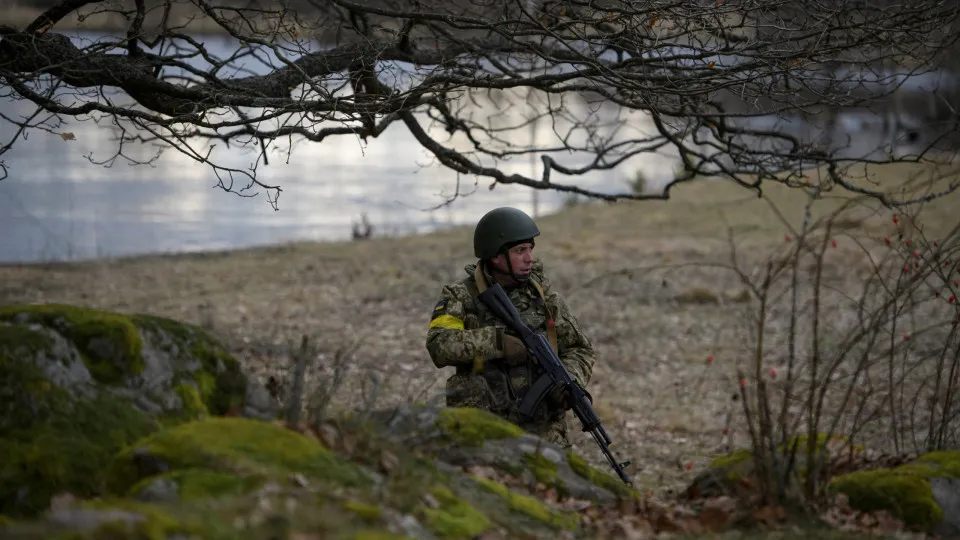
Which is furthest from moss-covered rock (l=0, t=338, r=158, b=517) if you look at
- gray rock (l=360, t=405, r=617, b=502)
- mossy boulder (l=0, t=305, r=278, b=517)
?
gray rock (l=360, t=405, r=617, b=502)

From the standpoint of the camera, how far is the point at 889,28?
18.7 ft

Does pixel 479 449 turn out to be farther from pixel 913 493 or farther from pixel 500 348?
pixel 913 493

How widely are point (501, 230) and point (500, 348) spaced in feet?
2.24

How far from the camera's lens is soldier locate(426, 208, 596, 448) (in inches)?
222

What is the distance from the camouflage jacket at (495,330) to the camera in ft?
18.3

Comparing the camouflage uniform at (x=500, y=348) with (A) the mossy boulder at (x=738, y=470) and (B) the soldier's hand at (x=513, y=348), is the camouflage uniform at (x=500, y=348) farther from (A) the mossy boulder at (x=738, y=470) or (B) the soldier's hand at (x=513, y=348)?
(A) the mossy boulder at (x=738, y=470)

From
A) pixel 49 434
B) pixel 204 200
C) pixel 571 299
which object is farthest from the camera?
pixel 204 200

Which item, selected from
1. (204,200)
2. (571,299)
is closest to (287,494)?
(571,299)

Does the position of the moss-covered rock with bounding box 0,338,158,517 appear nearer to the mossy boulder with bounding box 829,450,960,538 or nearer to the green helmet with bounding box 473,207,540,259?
the green helmet with bounding box 473,207,540,259

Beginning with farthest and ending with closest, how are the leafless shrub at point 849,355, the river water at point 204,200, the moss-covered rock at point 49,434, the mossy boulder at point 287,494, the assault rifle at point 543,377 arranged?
the river water at point 204,200 → the assault rifle at point 543,377 → the leafless shrub at point 849,355 → the moss-covered rock at point 49,434 → the mossy boulder at point 287,494

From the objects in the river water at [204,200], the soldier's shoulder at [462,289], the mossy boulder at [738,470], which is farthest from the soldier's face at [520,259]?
the river water at [204,200]

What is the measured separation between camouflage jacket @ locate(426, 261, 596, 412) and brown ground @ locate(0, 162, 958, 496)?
1113 mm

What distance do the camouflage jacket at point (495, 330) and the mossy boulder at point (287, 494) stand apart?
1.29 metres

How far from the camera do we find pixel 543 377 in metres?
5.50
